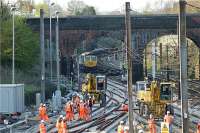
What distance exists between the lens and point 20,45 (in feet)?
194

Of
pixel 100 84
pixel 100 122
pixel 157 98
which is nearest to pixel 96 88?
pixel 100 84

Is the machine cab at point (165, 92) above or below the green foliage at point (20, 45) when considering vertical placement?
below

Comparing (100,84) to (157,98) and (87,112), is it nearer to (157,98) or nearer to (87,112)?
(87,112)

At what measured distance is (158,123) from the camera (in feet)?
122

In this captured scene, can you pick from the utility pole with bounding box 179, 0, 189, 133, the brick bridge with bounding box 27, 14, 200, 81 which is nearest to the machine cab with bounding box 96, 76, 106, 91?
the utility pole with bounding box 179, 0, 189, 133

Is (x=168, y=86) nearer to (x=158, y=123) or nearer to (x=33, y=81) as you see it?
(x=158, y=123)

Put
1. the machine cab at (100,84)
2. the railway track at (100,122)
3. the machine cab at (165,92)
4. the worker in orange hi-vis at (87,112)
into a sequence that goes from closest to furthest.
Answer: the railway track at (100,122) → the worker in orange hi-vis at (87,112) → the machine cab at (165,92) → the machine cab at (100,84)

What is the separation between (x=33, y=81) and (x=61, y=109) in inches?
564

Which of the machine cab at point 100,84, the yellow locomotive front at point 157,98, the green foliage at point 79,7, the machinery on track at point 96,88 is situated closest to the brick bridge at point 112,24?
the machinery on track at point 96,88

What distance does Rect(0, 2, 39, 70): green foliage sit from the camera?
58.0 meters

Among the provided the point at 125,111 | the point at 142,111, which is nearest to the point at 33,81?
the point at 125,111

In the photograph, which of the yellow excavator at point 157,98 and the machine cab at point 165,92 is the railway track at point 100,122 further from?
the machine cab at point 165,92

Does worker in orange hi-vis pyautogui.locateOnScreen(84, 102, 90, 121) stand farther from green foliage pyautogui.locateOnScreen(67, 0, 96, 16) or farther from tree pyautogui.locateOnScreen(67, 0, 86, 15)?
tree pyautogui.locateOnScreen(67, 0, 86, 15)

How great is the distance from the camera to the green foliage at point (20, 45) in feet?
190
